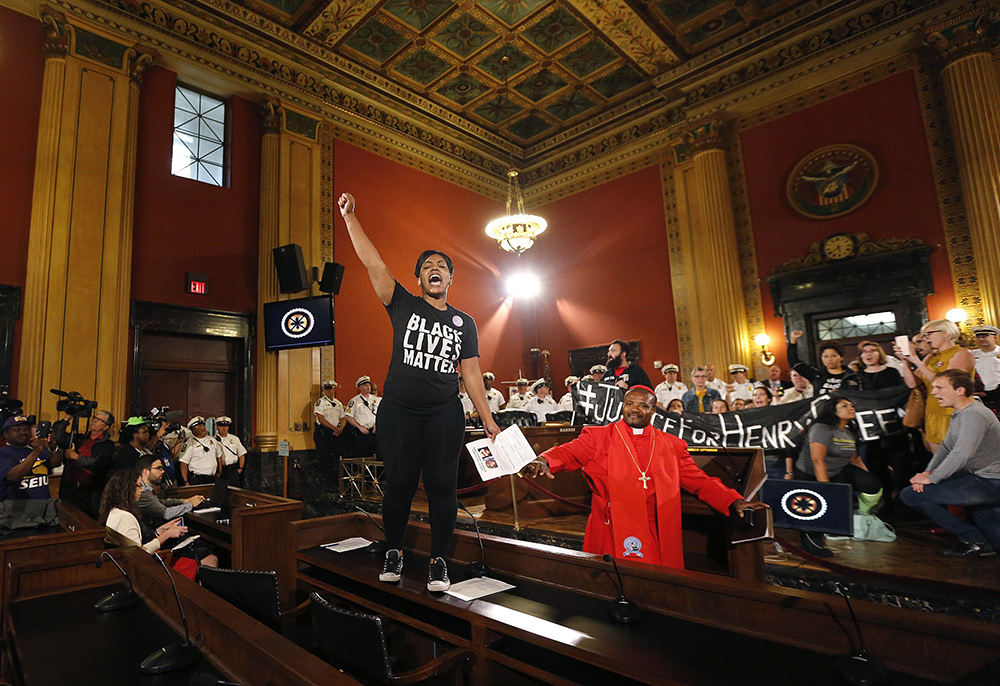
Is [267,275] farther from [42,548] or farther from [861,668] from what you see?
[861,668]

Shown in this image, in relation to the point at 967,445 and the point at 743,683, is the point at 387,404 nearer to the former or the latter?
the point at 743,683

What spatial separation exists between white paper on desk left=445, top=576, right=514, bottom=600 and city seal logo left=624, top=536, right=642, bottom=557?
814mm

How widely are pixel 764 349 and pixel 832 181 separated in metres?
2.66

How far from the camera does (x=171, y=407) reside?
24.3ft

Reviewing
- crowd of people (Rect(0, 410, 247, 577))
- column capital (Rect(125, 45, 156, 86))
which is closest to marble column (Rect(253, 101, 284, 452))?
crowd of people (Rect(0, 410, 247, 577))

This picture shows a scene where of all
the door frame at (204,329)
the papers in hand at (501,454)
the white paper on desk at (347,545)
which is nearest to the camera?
the papers in hand at (501,454)

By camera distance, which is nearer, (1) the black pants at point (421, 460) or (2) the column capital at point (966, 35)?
(1) the black pants at point (421, 460)

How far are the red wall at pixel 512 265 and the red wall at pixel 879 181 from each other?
67.4 inches

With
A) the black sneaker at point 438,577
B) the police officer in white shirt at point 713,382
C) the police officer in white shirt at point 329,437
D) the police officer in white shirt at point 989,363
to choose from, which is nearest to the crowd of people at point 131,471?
the police officer in white shirt at point 329,437

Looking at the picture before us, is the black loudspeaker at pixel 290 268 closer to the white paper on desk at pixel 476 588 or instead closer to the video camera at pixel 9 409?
the video camera at pixel 9 409

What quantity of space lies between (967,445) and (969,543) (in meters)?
0.67

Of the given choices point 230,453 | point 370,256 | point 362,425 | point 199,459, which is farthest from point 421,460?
point 362,425

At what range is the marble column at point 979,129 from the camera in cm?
706

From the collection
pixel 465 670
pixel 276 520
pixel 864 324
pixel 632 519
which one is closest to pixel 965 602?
pixel 632 519
